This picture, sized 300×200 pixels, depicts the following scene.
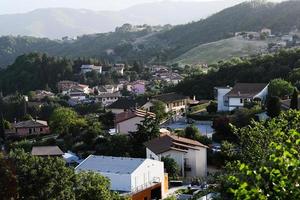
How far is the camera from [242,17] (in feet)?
488

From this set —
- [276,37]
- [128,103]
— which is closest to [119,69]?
[128,103]

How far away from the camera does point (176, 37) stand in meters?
155

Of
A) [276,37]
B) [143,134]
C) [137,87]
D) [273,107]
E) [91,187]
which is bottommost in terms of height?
[137,87]

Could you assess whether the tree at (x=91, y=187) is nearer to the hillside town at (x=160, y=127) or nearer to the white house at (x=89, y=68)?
the hillside town at (x=160, y=127)

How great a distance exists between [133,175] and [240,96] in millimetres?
20446

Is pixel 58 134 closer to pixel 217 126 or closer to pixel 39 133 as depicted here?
pixel 39 133

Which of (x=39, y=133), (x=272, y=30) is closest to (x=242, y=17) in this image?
(x=272, y=30)

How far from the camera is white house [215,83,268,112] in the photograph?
42.7m

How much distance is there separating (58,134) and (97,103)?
2362cm

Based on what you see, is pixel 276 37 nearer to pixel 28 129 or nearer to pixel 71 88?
pixel 71 88

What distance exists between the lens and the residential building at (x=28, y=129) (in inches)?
1973

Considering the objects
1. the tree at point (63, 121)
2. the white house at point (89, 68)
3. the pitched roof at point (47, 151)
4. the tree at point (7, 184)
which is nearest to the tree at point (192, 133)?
the pitched roof at point (47, 151)

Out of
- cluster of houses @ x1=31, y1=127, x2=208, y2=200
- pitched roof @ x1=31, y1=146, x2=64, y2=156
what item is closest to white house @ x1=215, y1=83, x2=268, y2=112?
cluster of houses @ x1=31, y1=127, x2=208, y2=200

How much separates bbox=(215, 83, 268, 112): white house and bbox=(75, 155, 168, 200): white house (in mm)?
17924
